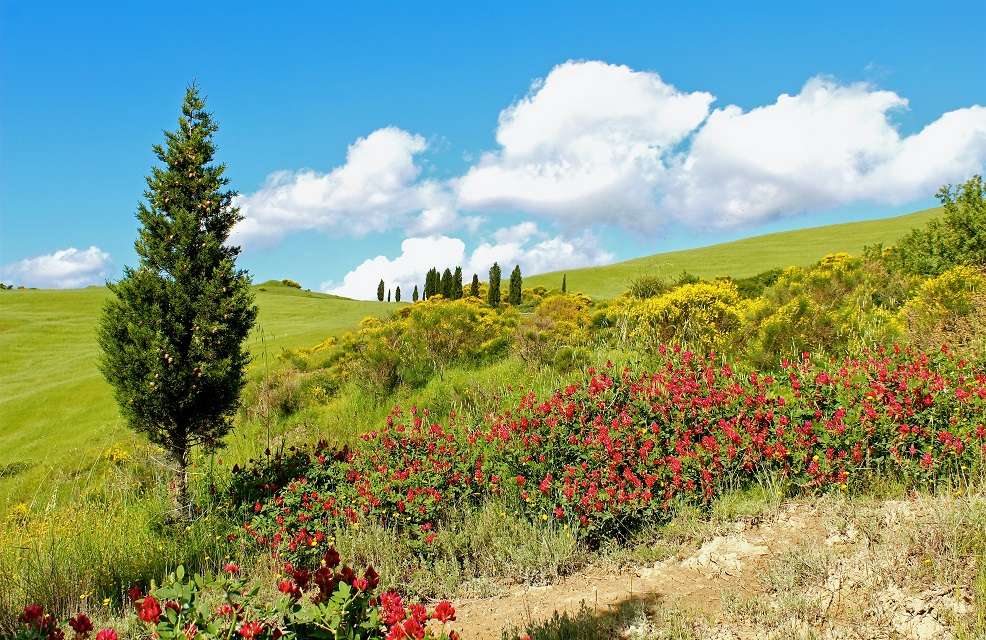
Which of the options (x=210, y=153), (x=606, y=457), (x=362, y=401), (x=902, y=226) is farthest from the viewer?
(x=902, y=226)

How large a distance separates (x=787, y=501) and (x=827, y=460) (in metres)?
0.44

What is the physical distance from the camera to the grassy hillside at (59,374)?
11922 mm

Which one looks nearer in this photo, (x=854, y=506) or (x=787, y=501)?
(x=854, y=506)

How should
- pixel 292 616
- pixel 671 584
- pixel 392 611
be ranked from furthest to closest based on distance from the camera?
pixel 671 584
pixel 292 616
pixel 392 611

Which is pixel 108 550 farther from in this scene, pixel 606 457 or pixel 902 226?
pixel 902 226

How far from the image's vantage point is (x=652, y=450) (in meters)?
5.18

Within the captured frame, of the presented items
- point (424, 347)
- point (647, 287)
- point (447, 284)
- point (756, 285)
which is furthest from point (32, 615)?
point (447, 284)

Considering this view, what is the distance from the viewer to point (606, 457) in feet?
17.0

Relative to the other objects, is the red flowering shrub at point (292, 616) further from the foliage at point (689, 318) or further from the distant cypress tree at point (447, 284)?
the distant cypress tree at point (447, 284)

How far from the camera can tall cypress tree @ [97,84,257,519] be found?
289 inches

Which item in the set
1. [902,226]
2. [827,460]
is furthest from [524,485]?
[902,226]

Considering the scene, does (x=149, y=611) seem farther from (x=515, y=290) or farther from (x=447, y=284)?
(x=447, y=284)

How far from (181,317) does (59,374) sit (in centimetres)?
2083

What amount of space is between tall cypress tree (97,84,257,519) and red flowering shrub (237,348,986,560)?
70.5 inches
